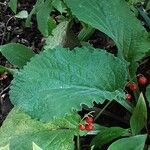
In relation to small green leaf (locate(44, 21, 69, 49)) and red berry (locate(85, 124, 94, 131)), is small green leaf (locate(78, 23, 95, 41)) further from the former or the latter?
red berry (locate(85, 124, 94, 131))

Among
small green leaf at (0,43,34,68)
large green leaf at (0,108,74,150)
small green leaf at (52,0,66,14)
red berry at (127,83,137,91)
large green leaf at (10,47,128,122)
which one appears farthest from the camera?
small green leaf at (0,43,34,68)

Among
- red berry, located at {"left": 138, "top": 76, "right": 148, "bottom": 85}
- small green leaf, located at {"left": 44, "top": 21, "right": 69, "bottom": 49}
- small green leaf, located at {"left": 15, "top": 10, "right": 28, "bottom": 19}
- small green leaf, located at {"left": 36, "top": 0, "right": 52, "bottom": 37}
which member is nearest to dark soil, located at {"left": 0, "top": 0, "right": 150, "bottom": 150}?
small green leaf, located at {"left": 15, "top": 10, "right": 28, "bottom": 19}

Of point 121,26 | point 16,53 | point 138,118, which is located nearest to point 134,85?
point 138,118

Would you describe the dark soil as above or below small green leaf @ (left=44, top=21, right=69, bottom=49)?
below

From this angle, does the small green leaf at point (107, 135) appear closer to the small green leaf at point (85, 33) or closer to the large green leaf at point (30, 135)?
the large green leaf at point (30, 135)

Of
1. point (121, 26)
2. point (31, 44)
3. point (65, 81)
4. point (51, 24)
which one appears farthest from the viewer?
point (31, 44)

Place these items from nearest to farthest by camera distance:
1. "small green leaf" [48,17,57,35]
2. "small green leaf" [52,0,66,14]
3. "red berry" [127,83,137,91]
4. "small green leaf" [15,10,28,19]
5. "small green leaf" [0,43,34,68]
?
1. "red berry" [127,83,137,91]
2. "small green leaf" [52,0,66,14]
3. "small green leaf" [0,43,34,68]
4. "small green leaf" [48,17,57,35]
5. "small green leaf" [15,10,28,19]

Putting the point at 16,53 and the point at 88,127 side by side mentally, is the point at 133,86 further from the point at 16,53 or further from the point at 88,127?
the point at 16,53
